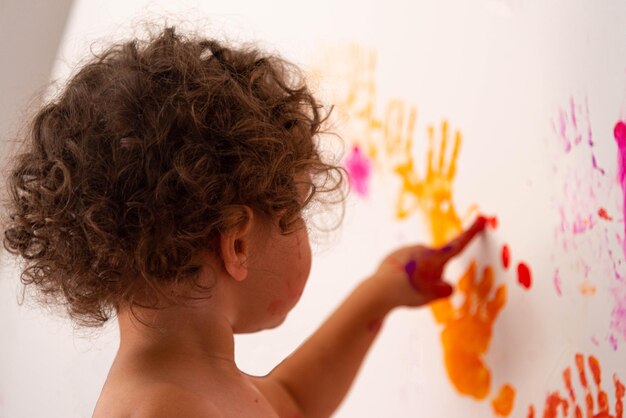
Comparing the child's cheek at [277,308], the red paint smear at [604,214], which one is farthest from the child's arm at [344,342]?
the red paint smear at [604,214]

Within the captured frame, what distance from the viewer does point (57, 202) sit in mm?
730

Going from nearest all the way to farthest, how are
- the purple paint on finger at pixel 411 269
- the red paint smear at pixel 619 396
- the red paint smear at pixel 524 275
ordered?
the red paint smear at pixel 619 396 → the red paint smear at pixel 524 275 → the purple paint on finger at pixel 411 269

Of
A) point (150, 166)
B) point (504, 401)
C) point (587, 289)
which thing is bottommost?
point (504, 401)

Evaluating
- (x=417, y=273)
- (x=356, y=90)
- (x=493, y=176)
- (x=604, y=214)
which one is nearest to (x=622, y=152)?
(x=604, y=214)

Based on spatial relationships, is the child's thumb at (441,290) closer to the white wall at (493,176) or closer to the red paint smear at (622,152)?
the white wall at (493,176)

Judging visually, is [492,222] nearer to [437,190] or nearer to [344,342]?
[437,190]

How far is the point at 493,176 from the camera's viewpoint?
79 cm

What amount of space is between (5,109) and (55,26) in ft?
0.51

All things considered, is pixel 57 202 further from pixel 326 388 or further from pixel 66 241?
pixel 326 388

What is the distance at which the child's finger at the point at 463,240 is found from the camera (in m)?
0.81

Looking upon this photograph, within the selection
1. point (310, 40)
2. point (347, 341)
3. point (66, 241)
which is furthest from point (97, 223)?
point (310, 40)

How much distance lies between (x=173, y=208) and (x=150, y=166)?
0.11 feet

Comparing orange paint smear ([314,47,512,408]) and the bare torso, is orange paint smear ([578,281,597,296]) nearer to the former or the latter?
orange paint smear ([314,47,512,408])

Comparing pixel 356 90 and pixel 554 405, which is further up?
pixel 356 90
